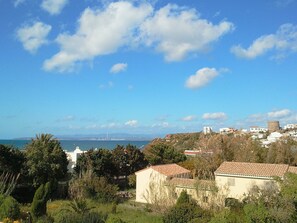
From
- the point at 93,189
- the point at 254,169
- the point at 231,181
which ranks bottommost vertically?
the point at 93,189

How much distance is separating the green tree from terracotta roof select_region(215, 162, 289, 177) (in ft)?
55.7

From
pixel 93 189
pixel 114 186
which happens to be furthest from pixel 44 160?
pixel 114 186

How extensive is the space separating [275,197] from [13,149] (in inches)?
1039

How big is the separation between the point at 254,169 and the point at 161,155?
19.5 metres

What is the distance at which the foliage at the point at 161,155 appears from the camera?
158ft

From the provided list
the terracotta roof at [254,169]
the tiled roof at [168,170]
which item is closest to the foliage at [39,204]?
the tiled roof at [168,170]

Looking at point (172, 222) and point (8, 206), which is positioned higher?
point (8, 206)

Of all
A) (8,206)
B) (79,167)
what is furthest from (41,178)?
(8,206)

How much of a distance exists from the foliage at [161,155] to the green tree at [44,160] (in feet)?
46.7

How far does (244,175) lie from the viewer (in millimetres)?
30469

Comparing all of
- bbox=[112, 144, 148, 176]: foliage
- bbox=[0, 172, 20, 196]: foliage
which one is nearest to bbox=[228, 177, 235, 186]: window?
bbox=[112, 144, 148, 176]: foliage

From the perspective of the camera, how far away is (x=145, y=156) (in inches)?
1927

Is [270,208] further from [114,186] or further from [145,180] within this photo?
[114,186]

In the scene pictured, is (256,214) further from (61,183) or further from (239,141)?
(239,141)
